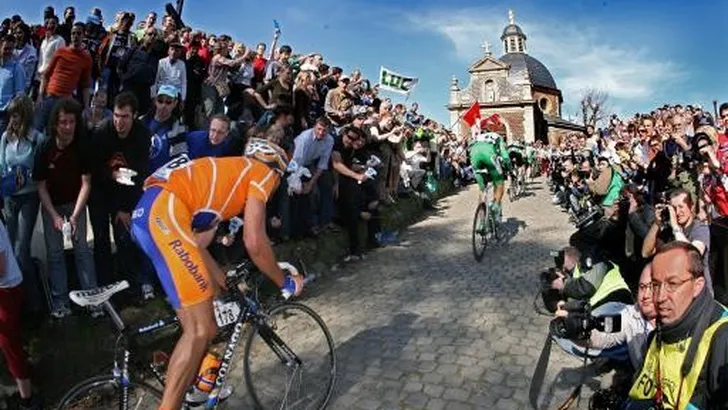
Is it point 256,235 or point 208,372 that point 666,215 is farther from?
point 208,372

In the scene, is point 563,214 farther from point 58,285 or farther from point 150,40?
point 58,285

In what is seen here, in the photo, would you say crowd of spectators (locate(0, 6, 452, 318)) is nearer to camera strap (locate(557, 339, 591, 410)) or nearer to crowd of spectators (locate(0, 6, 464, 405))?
crowd of spectators (locate(0, 6, 464, 405))

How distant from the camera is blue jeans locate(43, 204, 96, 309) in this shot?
4922mm

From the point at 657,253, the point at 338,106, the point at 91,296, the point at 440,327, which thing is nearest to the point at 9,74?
the point at 91,296

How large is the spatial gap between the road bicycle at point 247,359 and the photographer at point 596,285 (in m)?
2.54

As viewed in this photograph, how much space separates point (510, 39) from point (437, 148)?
3038 inches

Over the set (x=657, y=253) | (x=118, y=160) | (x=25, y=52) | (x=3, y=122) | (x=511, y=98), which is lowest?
(x=657, y=253)

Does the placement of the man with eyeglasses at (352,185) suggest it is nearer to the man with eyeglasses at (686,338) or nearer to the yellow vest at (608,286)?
the yellow vest at (608,286)

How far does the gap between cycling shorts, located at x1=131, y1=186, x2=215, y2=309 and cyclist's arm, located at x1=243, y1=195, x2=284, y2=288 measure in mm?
306

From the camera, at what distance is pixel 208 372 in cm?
373

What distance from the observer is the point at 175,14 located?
10812mm

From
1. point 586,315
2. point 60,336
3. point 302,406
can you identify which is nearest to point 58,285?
point 60,336

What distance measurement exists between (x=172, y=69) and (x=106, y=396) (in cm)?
593

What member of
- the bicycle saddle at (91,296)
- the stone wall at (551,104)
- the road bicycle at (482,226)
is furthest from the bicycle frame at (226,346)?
the stone wall at (551,104)
